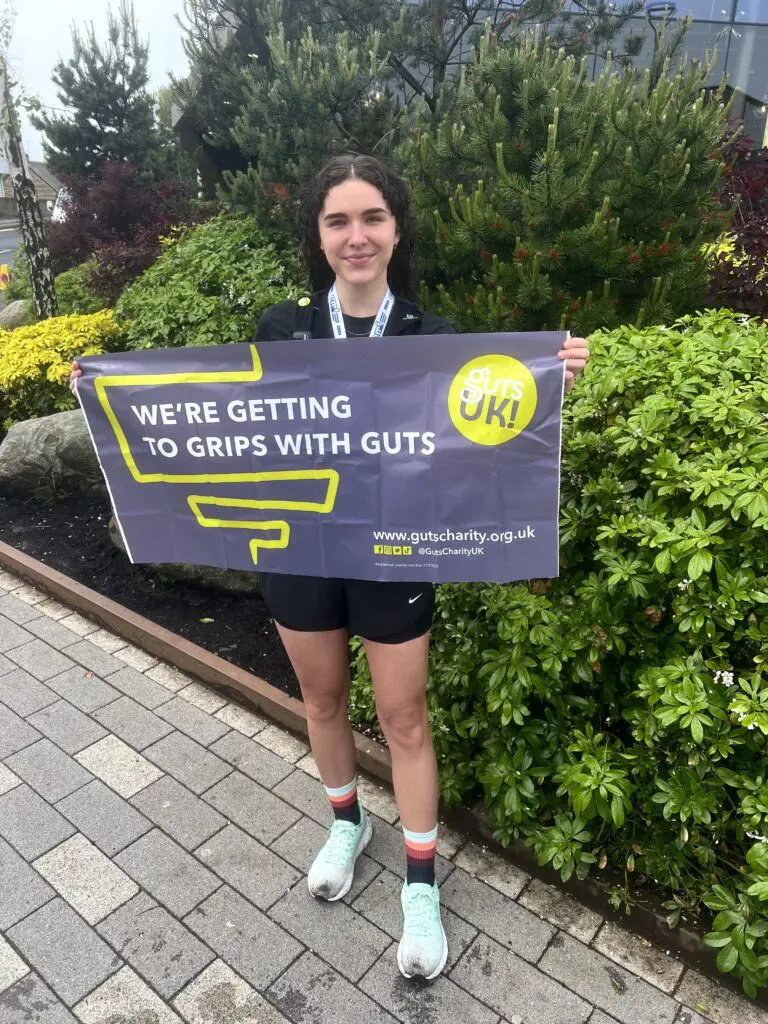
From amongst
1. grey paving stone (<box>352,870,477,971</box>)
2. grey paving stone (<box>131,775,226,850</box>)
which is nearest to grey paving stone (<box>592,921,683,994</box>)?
grey paving stone (<box>352,870,477,971</box>)

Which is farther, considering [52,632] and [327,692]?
[52,632]

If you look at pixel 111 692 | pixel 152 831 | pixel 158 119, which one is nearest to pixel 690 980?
pixel 152 831

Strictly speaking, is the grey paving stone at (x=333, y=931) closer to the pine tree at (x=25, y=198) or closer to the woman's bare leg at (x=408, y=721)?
the woman's bare leg at (x=408, y=721)

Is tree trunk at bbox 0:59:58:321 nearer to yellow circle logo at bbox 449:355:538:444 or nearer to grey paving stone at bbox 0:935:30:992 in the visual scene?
grey paving stone at bbox 0:935:30:992

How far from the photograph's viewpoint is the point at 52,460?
5.28 m

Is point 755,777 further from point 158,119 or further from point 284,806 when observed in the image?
point 158,119

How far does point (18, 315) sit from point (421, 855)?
10.1m

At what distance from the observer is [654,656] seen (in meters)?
2.12

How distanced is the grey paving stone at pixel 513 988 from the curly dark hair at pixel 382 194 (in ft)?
6.79

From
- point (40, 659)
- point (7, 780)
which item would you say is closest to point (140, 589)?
point (40, 659)

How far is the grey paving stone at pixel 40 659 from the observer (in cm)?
362

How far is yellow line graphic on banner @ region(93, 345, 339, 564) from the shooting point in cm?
198

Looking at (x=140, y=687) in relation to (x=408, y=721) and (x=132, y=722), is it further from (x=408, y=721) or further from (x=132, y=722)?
(x=408, y=721)

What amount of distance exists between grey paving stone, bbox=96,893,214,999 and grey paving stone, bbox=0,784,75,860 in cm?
46
